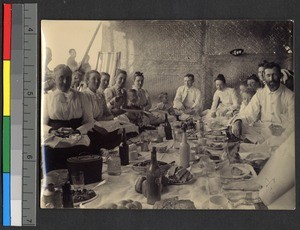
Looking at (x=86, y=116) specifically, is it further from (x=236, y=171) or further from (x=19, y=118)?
(x=236, y=171)

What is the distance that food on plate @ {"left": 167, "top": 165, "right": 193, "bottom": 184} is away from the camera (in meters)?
1.46

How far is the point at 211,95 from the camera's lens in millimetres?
1464

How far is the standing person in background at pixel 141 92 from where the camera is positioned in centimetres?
147

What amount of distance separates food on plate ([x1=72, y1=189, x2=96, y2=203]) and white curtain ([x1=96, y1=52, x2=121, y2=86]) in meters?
0.32

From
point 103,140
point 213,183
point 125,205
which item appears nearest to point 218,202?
point 213,183

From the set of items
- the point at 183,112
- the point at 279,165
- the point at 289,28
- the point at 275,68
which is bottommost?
the point at 279,165

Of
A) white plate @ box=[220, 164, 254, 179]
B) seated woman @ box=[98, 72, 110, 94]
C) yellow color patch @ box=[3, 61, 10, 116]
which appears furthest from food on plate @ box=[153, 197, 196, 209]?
yellow color patch @ box=[3, 61, 10, 116]

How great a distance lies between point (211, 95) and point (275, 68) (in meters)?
0.20

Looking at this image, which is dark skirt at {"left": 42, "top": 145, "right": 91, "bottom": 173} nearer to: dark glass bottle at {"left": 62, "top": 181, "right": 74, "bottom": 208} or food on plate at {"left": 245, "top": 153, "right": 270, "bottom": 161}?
dark glass bottle at {"left": 62, "top": 181, "right": 74, "bottom": 208}

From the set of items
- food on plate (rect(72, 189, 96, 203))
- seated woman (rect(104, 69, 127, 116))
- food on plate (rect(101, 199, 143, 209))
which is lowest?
food on plate (rect(101, 199, 143, 209))

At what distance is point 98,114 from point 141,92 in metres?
0.14

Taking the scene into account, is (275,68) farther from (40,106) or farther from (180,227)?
(40,106)

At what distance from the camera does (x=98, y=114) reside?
4.83ft

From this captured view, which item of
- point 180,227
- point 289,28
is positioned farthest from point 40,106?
point 289,28
